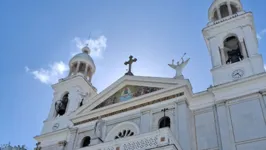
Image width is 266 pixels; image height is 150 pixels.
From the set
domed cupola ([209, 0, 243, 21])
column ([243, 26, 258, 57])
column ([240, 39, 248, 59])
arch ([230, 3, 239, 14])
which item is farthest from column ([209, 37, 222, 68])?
arch ([230, 3, 239, 14])

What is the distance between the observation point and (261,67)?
16562mm

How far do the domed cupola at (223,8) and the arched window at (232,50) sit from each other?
2.06 metres

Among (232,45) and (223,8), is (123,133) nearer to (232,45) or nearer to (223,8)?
(232,45)

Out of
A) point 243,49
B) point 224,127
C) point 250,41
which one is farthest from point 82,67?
point 224,127

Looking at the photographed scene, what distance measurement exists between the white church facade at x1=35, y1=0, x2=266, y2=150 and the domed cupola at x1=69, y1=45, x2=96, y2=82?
10.1 ft

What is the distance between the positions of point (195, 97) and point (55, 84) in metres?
11.3

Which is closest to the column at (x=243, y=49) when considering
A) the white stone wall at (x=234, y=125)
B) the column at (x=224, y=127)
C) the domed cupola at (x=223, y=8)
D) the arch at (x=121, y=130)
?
the white stone wall at (x=234, y=125)

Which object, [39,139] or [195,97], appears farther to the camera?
[39,139]

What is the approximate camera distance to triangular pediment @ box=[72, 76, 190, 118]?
58.7 ft

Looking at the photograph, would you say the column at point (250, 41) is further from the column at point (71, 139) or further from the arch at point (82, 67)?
the arch at point (82, 67)

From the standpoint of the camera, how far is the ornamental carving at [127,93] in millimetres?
18297

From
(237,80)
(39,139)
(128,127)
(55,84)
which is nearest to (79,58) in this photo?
(55,84)

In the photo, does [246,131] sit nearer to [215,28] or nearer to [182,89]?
[182,89]

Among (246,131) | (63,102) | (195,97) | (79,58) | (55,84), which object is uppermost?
(79,58)
